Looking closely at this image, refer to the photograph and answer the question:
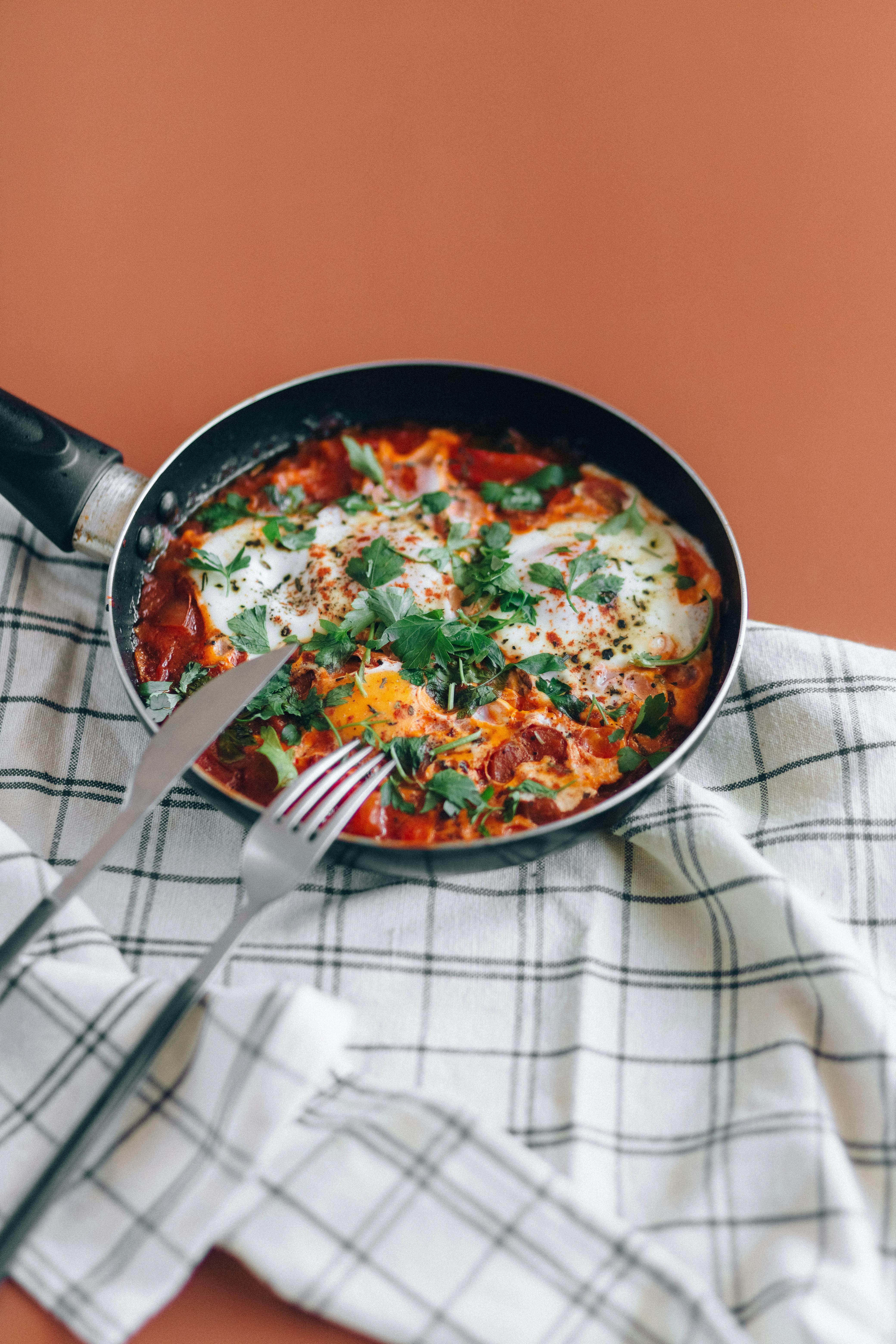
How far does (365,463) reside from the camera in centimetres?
289

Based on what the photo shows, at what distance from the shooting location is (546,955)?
2324mm

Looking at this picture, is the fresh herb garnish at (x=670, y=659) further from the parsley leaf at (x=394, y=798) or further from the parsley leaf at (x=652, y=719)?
the parsley leaf at (x=394, y=798)

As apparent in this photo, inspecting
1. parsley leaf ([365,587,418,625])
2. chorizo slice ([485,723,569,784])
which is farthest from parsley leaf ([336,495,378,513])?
chorizo slice ([485,723,569,784])

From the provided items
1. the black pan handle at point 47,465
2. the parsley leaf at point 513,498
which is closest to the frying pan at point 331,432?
the black pan handle at point 47,465

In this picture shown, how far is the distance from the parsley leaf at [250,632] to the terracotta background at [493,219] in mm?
790

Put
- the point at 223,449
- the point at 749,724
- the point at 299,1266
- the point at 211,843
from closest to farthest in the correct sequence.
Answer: the point at 299,1266, the point at 211,843, the point at 749,724, the point at 223,449

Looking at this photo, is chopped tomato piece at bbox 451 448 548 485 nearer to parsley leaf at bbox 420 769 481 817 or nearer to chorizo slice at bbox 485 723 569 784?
chorizo slice at bbox 485 723 569 784

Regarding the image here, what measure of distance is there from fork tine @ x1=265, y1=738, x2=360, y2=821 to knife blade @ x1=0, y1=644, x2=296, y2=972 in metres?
0.18

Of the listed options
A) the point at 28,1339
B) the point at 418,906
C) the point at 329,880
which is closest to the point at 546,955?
the point at 418,906

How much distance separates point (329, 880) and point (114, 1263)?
811mm

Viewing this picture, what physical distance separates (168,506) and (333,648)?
2.03 feet

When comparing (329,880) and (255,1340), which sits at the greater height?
(329,880)

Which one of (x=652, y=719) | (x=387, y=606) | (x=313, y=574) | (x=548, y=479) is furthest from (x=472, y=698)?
(x=548, y=479)

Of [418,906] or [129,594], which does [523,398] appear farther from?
[418,906]
